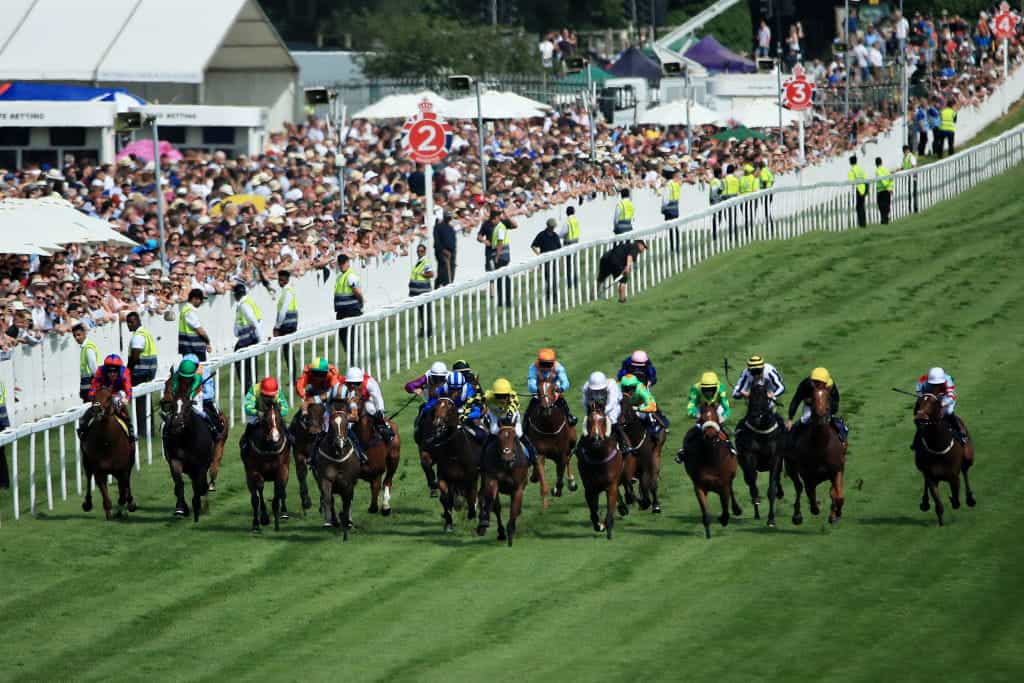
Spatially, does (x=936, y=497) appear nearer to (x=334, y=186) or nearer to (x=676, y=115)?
(x=334, y=186)

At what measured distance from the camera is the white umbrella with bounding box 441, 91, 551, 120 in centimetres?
3898

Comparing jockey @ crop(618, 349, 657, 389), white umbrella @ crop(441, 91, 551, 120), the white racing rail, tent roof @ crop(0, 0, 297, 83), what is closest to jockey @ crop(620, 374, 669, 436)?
jockey @ crop(618, 349, 657, 389)

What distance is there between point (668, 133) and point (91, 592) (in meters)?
32.4

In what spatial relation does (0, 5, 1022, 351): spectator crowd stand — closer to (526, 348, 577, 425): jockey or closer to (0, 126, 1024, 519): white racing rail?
(0, 126, 1024, 519): white racing rail

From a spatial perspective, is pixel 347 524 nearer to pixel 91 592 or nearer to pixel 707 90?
pixel 91 592

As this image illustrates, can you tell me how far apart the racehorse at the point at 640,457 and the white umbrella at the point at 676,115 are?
2542 cm

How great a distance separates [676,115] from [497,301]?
55.9 ft

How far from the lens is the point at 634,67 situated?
53344 mm

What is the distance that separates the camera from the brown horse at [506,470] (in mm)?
18312

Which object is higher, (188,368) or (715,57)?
(715,57)

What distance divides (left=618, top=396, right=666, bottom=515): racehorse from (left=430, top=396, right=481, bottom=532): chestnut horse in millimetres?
1344

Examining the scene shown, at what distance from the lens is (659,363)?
89.3 ft

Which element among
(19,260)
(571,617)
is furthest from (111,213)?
(571,617)

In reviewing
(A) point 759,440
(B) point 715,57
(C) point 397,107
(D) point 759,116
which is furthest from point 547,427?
(B) point 715,57
